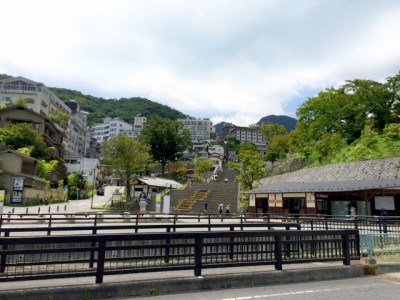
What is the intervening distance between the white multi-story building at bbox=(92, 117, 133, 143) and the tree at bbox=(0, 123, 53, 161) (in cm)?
7709

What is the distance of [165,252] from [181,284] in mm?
1106

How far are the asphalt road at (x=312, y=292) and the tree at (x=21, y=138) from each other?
1920 inches

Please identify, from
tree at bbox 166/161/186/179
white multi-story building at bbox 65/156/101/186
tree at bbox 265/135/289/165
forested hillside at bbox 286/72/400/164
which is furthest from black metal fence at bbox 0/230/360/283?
white multi-story building at bbox 65/156/101/186

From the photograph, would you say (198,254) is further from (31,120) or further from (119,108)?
(119,108)

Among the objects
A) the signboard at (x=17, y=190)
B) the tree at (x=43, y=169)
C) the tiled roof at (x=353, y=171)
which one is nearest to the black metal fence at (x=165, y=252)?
the tiled roof at (x=353, y=171)

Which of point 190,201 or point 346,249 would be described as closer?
point 346,249

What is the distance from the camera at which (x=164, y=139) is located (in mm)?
67688

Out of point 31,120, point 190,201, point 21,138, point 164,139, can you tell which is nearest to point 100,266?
point 190,201

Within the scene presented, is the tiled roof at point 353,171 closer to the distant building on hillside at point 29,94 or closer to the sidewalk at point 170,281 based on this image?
the sidewalk at point 170,281

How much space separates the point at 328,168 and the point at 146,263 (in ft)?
111

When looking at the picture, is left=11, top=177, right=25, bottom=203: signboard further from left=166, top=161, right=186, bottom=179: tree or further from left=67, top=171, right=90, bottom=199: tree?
left=166, top=161, right=186, bottom=179: tree

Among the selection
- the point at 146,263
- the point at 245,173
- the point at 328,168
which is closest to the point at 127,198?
the point at 245,173

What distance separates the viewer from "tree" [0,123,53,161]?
47156 millimetres

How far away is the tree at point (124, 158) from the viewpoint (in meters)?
39.7
